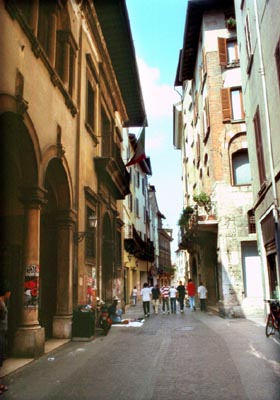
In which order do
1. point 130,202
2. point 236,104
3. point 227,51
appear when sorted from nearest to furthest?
point 236,104 < point 227,51 < point 130,202

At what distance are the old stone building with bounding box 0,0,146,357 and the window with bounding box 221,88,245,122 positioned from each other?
4510mm

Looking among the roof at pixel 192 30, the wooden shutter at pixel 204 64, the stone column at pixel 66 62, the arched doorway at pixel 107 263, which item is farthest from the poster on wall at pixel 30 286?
the roof at pixel 192 30

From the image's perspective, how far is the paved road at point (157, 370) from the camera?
6.00m

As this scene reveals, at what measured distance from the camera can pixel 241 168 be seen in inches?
774

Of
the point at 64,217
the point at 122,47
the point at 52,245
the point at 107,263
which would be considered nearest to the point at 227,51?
the point at 122,47

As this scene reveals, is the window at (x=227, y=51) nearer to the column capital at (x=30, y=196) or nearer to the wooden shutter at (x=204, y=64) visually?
the wooden shutter at (x=204, y=64)

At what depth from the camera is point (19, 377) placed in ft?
23.3

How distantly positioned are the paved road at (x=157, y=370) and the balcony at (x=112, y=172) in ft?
21.8

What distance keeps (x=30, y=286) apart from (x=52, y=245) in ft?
9.94

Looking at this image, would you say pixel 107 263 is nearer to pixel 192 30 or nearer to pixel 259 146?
pixel 259 146

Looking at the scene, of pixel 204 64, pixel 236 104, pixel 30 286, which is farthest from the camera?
pixel 204 64

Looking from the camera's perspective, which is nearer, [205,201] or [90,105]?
[90,105]

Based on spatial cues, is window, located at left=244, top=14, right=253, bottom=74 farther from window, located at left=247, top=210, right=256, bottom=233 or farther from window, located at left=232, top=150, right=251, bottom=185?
window, located at left=247, top=210, right=256, bottom=233

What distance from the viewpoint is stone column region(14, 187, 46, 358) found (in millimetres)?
8773
